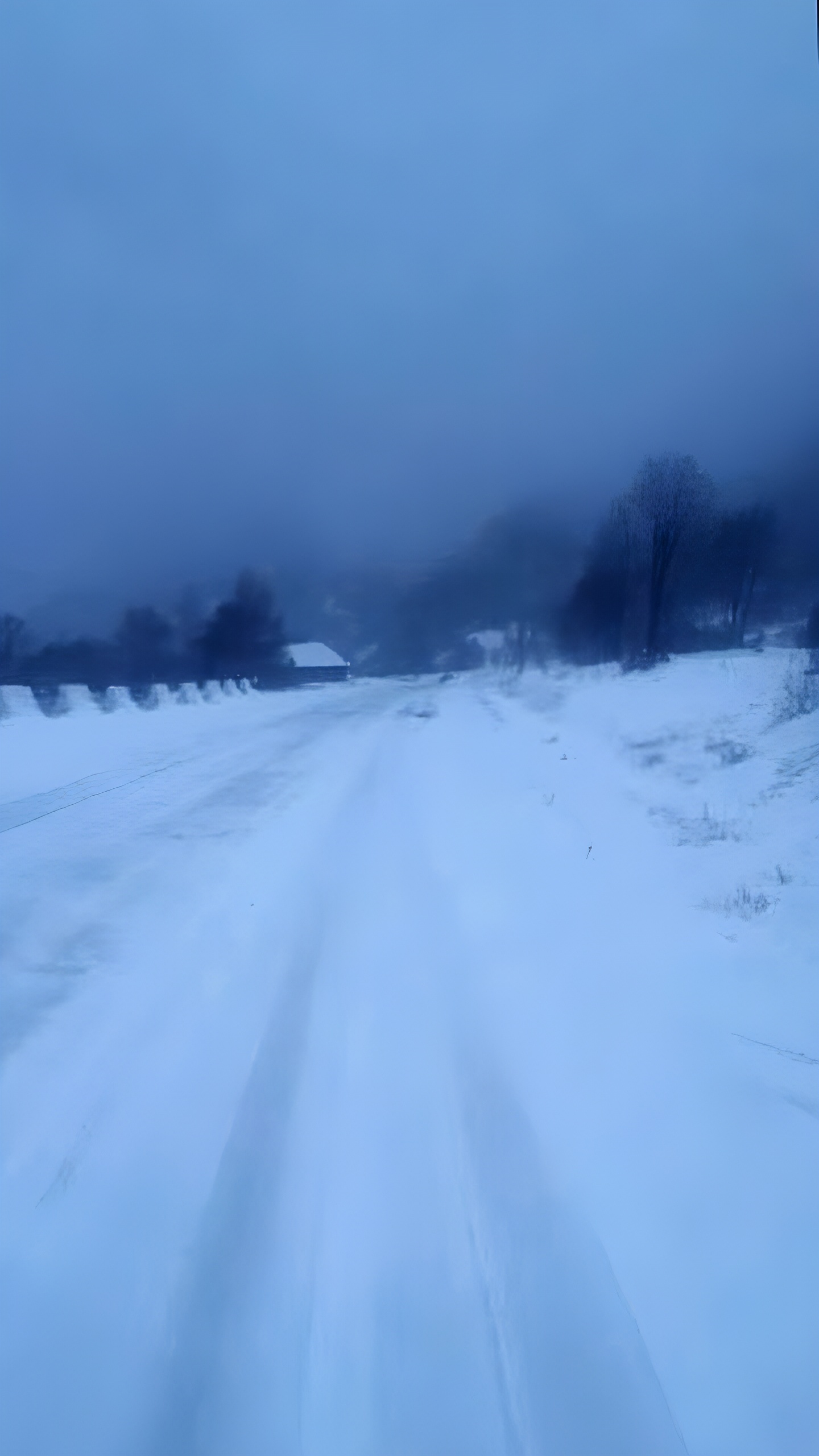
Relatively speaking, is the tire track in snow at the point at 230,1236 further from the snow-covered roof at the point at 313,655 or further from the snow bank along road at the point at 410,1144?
the snow-covered roof at the point at 313,655

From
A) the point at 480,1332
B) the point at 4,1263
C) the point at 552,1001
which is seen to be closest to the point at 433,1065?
the point at 552,1001

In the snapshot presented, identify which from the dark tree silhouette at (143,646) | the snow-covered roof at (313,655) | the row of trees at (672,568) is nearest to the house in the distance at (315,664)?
the snow-covered roof at (313,655)

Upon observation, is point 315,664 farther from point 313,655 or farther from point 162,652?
point 162,652

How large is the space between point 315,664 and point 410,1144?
31.5 metres

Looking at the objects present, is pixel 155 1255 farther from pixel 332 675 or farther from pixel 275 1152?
pixel 332 675

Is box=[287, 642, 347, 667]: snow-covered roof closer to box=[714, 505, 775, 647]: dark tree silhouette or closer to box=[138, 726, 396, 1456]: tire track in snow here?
box=[714, 505, 775, 647]: dark tree silhouette

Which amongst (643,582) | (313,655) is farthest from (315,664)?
(643,582)

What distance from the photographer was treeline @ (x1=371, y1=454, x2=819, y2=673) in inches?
552

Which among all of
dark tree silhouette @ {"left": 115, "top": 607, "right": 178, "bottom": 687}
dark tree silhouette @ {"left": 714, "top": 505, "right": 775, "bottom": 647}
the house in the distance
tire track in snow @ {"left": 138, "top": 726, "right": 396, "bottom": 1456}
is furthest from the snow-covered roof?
tire track in snow @ {"left": 138, "top": 726, "right": 396, "bottom": 1456}

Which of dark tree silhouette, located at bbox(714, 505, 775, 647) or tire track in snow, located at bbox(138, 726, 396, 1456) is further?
dark tree silhouette, located at bbox(714, 505, 775, 647)

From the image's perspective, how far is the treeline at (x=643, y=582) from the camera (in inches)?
552

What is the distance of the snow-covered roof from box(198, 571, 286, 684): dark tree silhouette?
0.62 m

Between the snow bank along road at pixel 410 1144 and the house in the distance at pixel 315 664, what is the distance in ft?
80.1

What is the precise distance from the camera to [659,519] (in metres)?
16.4
